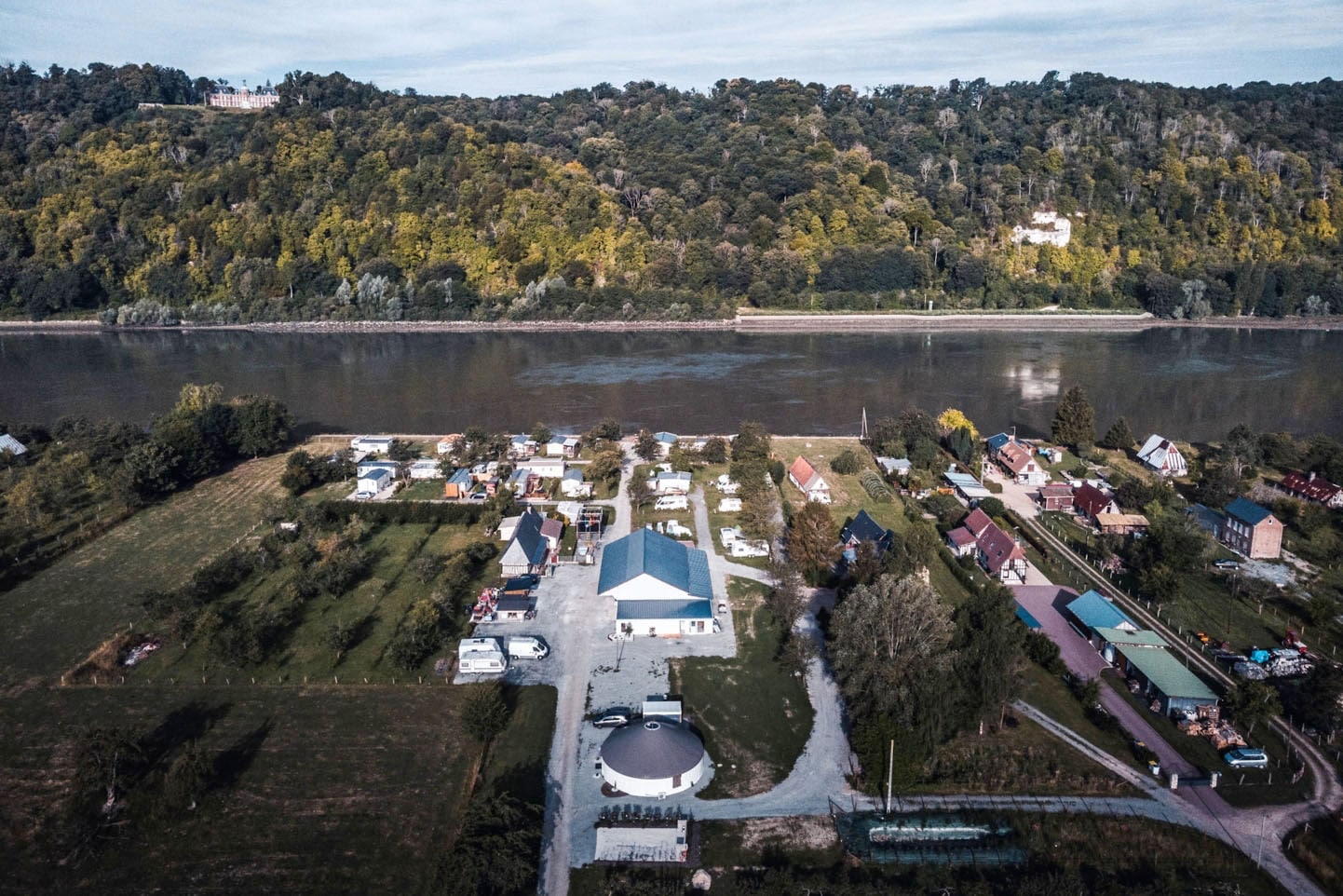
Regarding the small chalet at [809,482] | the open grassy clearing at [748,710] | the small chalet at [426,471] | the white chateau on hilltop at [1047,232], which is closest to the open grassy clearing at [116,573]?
the small chalet at [426,471]

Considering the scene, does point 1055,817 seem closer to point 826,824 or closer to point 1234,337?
point 826,824

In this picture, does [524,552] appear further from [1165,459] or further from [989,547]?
[1165,459]

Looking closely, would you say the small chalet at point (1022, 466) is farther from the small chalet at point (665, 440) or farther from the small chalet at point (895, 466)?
the small chalet at point (665, 440)

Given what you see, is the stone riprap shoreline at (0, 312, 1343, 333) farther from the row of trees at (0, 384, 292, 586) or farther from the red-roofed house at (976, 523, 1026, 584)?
the red-roofed house at (976, 523, 1026, 584)

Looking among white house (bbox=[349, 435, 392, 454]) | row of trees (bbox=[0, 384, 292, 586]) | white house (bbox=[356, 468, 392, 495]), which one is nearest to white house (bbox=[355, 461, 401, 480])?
white house (bbox=[356, 468, 392, 495])

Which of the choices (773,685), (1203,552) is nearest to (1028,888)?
(773,685)

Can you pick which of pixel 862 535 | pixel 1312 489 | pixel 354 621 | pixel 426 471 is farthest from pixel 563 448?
pixel 1312 489
